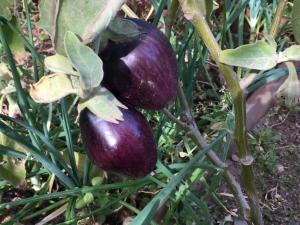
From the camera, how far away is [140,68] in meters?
0.41

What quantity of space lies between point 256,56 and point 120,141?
0.14 meters

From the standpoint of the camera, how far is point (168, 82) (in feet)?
1.44

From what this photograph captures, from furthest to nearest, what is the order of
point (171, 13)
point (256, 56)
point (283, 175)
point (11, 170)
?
point (283, 175) < point (11, 170) < point (171, 13) < point (256, 56)

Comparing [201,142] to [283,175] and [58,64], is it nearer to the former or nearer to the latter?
[58,64]

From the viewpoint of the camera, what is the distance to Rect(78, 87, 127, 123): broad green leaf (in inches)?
15.2

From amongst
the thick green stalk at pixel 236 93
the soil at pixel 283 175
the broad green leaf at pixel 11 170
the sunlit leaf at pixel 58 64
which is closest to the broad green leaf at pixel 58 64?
the sunlit leaf at pixel 58 64

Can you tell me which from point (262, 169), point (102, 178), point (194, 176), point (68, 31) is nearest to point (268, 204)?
point (262, 169)

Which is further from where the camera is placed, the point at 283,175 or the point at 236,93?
the point at 283,175

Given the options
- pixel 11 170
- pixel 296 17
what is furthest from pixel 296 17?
pixel 11 170

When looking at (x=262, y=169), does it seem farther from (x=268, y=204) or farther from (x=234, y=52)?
(x=234, y=52)

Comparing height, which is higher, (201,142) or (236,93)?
(236,93)

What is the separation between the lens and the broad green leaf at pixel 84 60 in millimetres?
328

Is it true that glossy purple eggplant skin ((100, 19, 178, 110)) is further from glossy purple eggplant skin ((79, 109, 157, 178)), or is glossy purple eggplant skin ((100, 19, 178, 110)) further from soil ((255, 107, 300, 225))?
soil ((255, 107, 300, 225))

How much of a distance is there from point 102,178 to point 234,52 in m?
0.47
